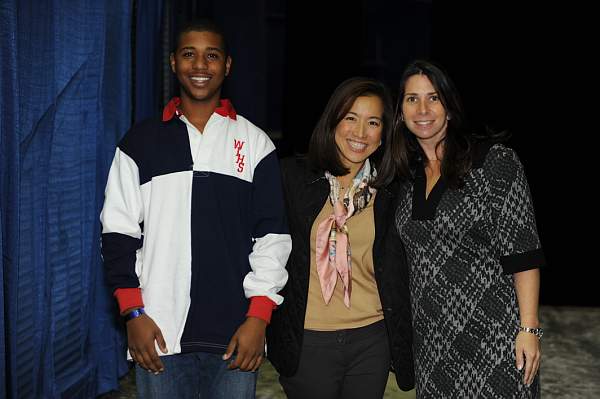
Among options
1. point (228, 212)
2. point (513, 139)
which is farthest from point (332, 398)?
point (513, 139)

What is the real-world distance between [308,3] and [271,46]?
27.5 ft

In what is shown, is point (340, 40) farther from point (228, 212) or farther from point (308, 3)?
point (228, 212)

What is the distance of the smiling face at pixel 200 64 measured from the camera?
1.90m

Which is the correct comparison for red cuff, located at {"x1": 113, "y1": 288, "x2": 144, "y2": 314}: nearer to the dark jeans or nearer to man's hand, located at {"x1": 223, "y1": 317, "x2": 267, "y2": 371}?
man's hand, located at {"x1": 223, "y1": 317, "x2": 267, "y2": 371}

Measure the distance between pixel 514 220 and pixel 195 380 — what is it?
95cm

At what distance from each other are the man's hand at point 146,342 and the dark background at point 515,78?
400 cm

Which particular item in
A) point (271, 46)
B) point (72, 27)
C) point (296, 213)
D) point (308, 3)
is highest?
point (271, 46)

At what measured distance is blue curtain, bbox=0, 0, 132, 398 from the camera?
98.7 inches

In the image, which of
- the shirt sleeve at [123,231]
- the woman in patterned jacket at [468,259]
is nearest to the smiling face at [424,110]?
the woman in patterned jacket at [468,259]

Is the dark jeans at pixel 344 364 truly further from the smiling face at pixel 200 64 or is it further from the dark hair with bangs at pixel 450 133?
the smiling face at pixel 200 64

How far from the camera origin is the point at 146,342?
5.93 feet

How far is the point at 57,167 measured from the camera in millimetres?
3000

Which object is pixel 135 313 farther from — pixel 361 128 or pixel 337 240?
pixel 361 128

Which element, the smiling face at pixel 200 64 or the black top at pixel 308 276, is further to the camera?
the black top at pixel 308 276
